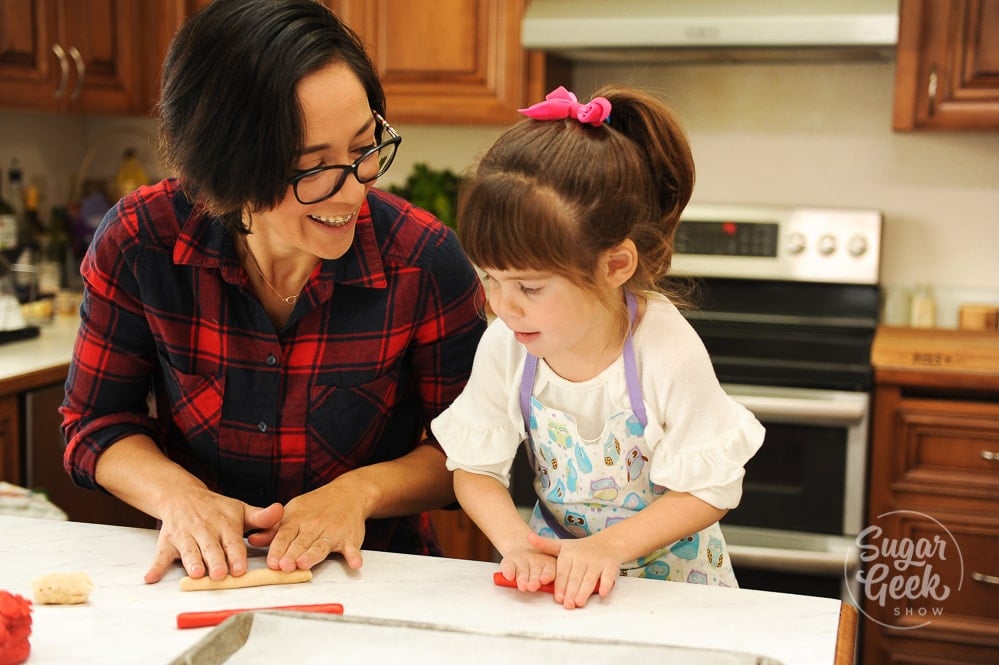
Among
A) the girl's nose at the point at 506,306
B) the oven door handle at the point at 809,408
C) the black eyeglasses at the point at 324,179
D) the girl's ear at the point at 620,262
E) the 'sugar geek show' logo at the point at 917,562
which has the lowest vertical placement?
the 'sugar geek show' logo at the point at 917,562

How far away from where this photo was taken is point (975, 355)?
2.36 m

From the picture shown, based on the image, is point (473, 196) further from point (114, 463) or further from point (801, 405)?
point (801, 405)

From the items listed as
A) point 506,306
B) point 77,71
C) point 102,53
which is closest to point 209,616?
point 506,306

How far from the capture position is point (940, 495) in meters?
2.27

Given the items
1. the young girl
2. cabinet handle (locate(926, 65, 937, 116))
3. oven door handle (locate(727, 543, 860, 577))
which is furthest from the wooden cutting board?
the young girl

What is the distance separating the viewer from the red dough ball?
2.86ft

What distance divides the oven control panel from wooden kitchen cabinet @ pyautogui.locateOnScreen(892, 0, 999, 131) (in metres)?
0.35

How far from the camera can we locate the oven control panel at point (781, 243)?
2.77 meters

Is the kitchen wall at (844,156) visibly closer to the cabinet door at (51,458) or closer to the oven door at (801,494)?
the oven door at (801,494)

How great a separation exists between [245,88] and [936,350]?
70.2 inches

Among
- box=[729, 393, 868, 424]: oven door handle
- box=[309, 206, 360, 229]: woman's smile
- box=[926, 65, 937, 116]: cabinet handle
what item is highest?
box=[926, 65, 937, 116]: cabinet handle

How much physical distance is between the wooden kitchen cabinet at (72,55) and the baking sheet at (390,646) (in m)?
1.96

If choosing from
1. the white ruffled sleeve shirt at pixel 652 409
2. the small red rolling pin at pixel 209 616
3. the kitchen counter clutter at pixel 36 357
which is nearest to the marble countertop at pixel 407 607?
the small red rolling pin at pixel 209 616

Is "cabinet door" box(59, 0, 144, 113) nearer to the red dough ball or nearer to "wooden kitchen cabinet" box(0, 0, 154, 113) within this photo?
"wooden kitchen cabinet" box(0, 0, 154, 113)
